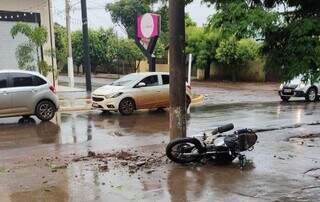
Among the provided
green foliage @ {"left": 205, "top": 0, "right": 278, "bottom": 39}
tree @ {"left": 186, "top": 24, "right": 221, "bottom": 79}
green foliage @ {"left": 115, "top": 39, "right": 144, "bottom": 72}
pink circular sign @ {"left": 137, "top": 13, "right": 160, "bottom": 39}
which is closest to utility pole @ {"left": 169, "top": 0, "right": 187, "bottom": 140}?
green foliage @ {"left": 205, "top": 0, "right": 278, "bottom": 39}

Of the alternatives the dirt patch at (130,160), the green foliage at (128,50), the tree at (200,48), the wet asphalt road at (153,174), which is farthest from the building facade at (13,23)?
the green foliage at (128,50)

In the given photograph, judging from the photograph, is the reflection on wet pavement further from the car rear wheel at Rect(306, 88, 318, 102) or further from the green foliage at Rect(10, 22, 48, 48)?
the green foliage at Rect(10, 22, 48, 48)

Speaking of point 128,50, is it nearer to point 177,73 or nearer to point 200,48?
point 200,48

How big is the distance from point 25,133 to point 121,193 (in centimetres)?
767

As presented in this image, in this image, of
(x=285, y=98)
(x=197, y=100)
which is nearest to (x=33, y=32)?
(x=197, y=100)

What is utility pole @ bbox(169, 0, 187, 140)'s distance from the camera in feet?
33.4

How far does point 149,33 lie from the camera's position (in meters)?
26.6

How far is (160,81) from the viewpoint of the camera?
20.5 m

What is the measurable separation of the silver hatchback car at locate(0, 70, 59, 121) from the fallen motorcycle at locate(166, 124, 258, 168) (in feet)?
27.9

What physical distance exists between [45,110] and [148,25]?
10675 millimetres

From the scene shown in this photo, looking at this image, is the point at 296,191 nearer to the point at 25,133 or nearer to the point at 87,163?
the point at 87,163

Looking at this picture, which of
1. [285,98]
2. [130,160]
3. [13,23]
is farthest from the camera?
[13,23]

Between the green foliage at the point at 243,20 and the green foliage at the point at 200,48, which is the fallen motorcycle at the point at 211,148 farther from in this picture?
the green foliage at the point at 200,48

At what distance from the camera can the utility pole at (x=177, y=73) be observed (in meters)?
10.2
